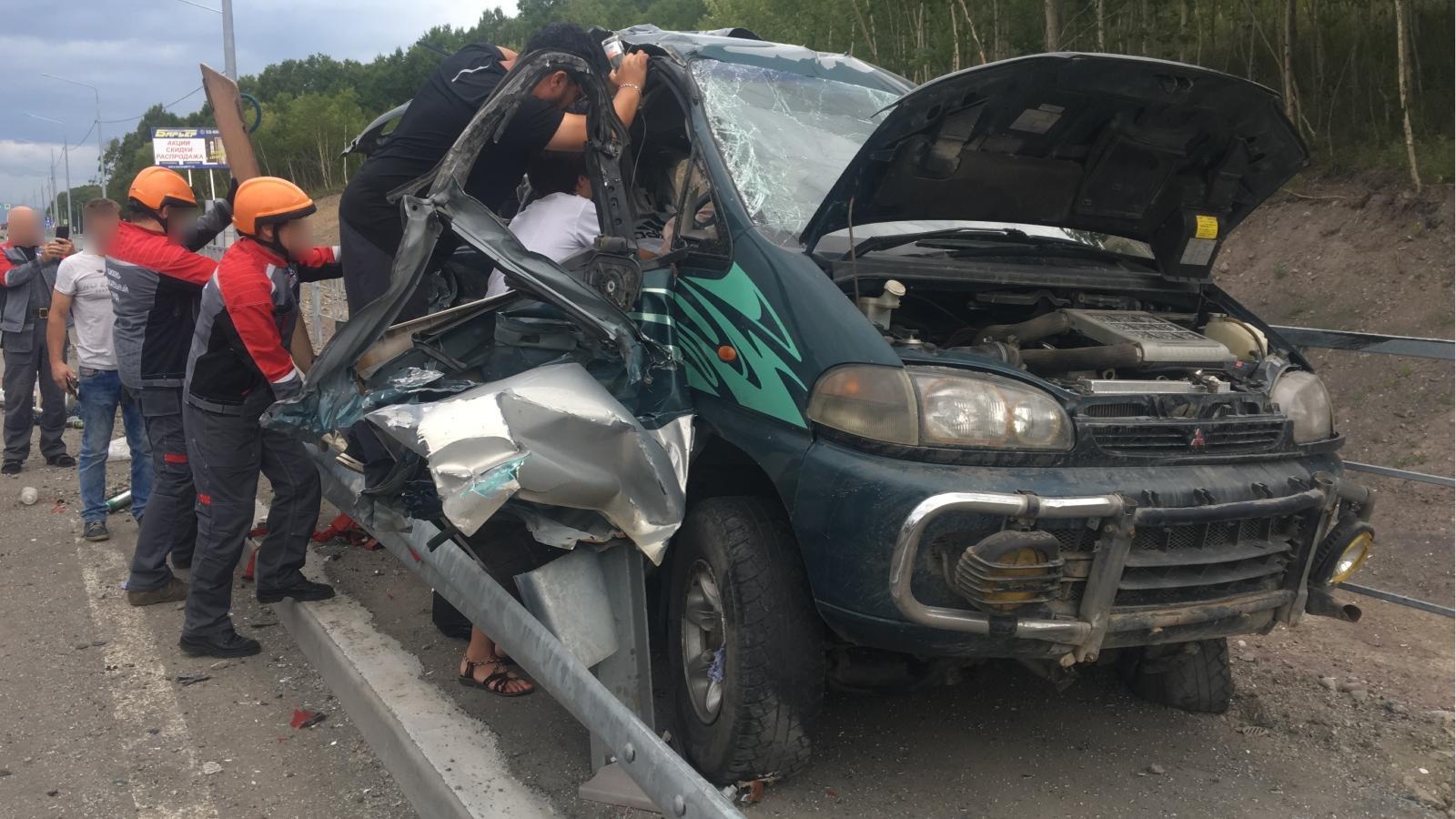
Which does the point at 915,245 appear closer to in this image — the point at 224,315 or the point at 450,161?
the point at 450,161

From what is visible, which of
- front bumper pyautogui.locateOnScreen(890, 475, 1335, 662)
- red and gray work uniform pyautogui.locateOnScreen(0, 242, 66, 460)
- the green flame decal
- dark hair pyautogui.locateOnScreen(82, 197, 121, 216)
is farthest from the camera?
red and gray work uniform pyautogui.locateOnScreen(0, 242, 66, 460)

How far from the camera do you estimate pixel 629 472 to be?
3305mm

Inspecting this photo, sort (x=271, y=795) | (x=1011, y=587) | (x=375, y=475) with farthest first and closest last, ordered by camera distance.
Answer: (x=375, y=475) < (x=271, y=795) < (x=1011, y=587)

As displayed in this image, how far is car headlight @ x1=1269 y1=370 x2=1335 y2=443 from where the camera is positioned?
3.38 meters

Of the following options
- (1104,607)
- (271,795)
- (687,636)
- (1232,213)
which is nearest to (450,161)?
(687,636)

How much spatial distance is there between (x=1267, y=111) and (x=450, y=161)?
266 cm

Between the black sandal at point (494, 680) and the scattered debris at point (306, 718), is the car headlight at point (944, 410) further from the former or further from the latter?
the scattered debris at point (306, 718)

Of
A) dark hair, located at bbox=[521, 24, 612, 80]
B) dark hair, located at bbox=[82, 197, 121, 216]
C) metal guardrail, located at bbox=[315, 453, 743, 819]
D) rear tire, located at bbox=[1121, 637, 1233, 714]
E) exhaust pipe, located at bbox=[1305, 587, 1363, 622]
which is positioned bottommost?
rear tire, located at bbox=[1121, 637, 1233, 714]

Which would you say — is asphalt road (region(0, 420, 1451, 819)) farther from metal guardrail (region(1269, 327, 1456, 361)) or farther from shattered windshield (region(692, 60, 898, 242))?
shattered windshield (region(692, 60, 898, 242))

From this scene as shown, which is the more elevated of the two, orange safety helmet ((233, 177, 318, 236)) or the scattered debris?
orange safety helmet ((233, 177, 318, 236))

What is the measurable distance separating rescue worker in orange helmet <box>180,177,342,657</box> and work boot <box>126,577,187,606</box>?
28.6 inches

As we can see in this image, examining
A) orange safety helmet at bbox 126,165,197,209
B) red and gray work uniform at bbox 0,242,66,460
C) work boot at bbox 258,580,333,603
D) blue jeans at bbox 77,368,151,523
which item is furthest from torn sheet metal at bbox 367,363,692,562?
red and gray work uniform at bbox 0,242,66,460

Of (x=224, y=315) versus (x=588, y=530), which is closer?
(x=588, y=530)

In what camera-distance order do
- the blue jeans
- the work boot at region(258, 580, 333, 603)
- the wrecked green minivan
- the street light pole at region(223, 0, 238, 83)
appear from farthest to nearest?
the street light pole at region(223, 0, 238, 83) → the blue jeans → the work boot at region(258, 580, 333, 603) → the wrecked green minivan
